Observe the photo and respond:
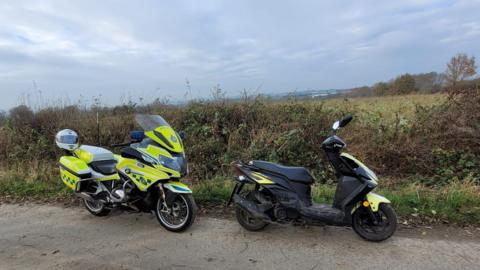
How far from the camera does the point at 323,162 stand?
662cm

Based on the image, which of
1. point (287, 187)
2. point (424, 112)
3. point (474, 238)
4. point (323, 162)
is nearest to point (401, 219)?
point (474, 238)

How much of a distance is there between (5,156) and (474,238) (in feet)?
33.8

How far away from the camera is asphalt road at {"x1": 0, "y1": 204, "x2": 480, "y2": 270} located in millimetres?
3256

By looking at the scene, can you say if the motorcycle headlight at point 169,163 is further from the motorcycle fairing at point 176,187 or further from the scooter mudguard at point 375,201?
the scooter mudguard at point 375,201

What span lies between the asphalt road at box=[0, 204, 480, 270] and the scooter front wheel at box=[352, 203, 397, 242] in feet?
0.31

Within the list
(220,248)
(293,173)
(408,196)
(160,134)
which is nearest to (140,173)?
(160,134)

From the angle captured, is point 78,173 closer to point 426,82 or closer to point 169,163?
point 169,163

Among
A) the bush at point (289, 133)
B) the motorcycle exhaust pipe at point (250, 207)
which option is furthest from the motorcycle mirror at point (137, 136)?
the bush at point (289, 133)

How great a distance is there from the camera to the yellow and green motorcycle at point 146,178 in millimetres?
4055

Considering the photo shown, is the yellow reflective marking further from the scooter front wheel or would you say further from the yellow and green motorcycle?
the scooter front wheel

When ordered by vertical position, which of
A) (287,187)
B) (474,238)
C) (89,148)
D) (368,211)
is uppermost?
(89,148)

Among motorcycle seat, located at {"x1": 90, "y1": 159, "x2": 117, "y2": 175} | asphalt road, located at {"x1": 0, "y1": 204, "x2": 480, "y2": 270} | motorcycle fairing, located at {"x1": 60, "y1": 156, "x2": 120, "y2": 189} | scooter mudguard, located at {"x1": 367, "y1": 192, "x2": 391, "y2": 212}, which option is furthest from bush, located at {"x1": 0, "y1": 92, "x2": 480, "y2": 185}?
scooter mudguard, located at {"x1": 367, "y1": 192, "x2": 391, "y2": 212}

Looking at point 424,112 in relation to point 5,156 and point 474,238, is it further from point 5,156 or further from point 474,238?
point 5,156

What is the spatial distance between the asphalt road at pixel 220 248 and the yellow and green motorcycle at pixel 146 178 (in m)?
0.28
